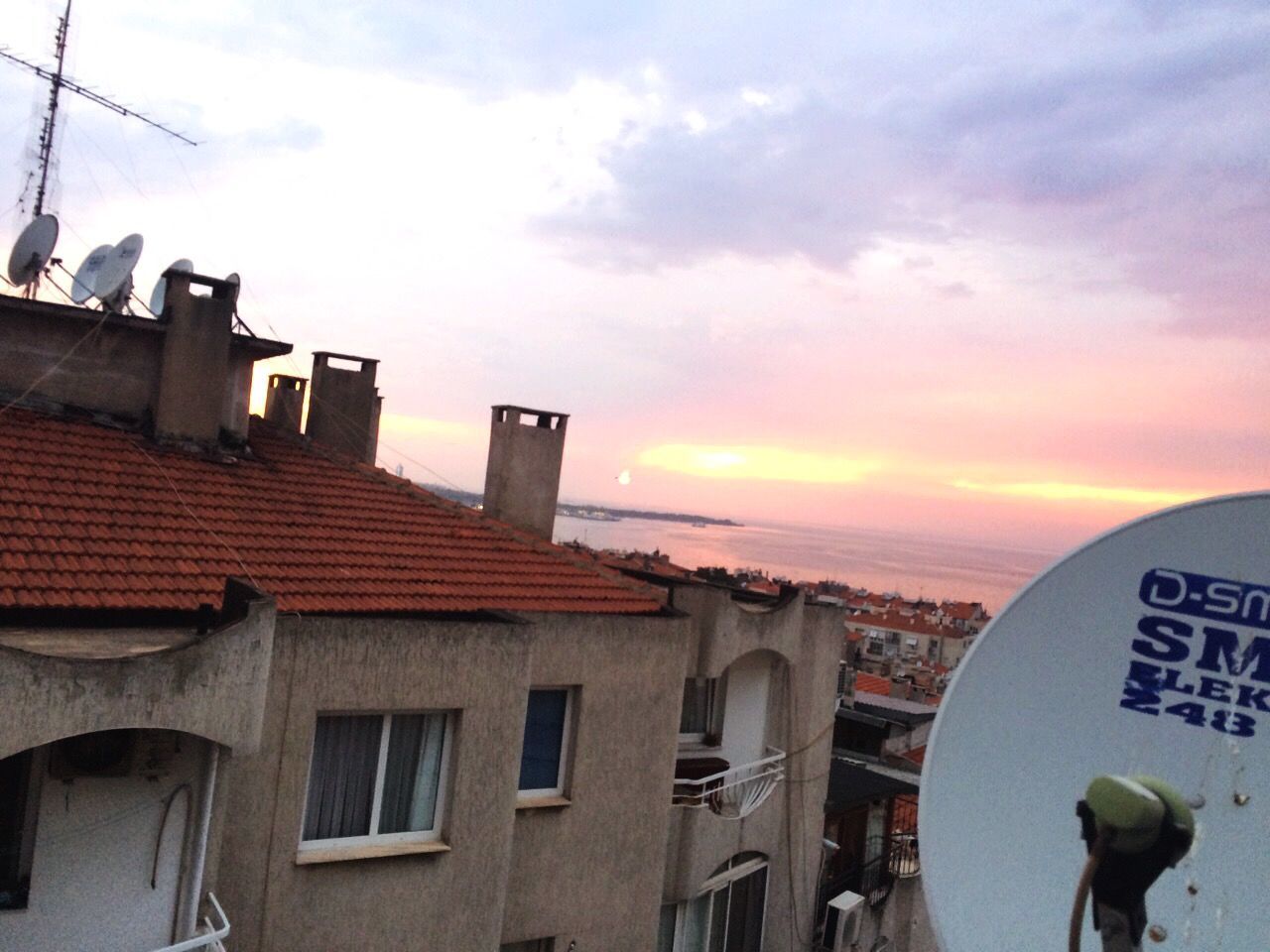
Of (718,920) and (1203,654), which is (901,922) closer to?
(718,920)

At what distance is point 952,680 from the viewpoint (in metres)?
4.95

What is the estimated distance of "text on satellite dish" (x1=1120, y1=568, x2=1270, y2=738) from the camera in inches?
166

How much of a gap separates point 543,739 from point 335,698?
2.89 meters

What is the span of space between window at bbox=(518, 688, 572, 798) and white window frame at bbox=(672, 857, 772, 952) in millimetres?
3224

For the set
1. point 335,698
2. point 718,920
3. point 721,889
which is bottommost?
point 718,920

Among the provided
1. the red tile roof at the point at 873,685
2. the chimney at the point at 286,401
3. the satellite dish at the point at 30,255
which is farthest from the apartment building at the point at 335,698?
the red tile roof at the point at 873,685

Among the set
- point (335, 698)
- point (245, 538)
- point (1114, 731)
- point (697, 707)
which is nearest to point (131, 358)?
point (245, 538)

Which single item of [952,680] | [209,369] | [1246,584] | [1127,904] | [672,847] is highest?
[209,369]

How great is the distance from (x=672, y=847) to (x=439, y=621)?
203 inches

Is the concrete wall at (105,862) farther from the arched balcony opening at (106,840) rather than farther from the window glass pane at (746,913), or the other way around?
the window glass pane at (746,913)

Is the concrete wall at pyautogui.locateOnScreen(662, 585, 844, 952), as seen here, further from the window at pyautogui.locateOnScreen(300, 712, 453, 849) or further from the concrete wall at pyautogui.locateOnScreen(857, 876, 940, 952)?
the concrete wall at pyautogui.locateOnScreen(857, 876, 940, 952)

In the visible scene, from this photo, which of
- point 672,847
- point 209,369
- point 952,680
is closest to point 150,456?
point 209,369

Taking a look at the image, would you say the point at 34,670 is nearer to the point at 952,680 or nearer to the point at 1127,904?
the point at 952,680

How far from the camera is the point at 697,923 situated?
523 inches
